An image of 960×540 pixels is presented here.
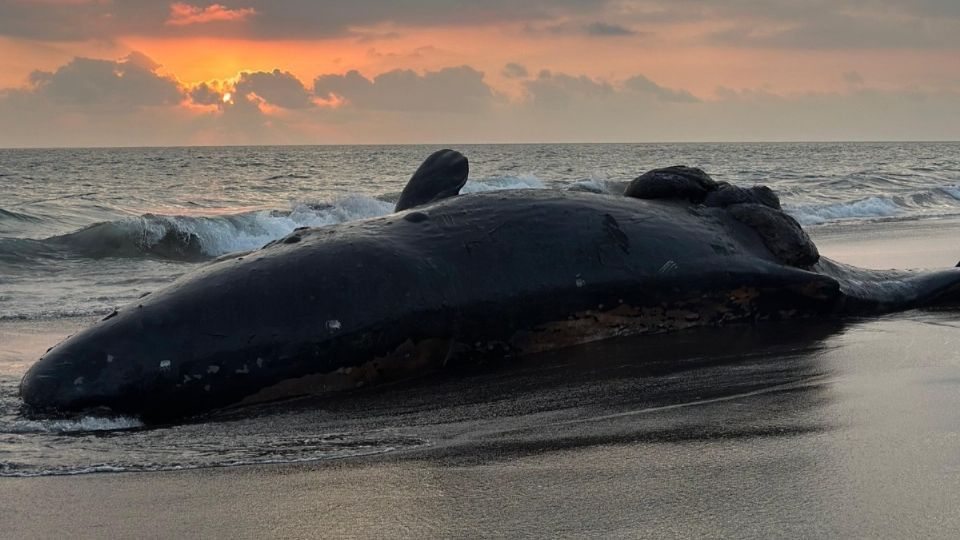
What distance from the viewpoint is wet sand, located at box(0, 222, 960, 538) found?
11.8ft

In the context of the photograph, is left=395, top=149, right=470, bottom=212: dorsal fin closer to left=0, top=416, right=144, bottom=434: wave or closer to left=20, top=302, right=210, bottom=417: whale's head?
left=20, top=302, right=210, bottom=417: whale's head

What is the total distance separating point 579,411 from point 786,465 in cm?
146

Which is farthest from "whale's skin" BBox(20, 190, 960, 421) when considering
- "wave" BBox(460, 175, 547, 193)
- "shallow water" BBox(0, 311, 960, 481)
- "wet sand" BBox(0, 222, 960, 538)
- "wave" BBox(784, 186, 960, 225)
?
"wave" BBox(460, 175, 547, 193)

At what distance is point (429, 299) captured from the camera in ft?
20.4

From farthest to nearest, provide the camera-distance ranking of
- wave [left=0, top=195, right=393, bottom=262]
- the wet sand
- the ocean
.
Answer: wave [left=0, top=195, right=393, bottom=262] < the ocean < the wet sand

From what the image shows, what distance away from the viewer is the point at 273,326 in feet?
18.8

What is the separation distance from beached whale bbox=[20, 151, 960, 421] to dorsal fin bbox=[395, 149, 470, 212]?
1 cm

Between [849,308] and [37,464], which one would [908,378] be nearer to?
[849,308]

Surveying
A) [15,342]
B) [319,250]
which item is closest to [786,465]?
[319,250]

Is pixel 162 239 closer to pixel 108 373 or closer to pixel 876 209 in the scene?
pixel 108 373

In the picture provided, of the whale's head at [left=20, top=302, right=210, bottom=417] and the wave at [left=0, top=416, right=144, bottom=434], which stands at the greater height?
the whale's head at [left=20, top=302, right=210, bottom=417]

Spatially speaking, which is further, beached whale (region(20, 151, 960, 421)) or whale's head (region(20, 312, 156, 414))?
beached whale (region(20, 151, 960, 421))

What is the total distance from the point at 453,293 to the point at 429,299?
0.19 meters

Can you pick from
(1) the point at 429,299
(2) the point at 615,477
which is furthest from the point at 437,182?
(2) the point at 615,477
